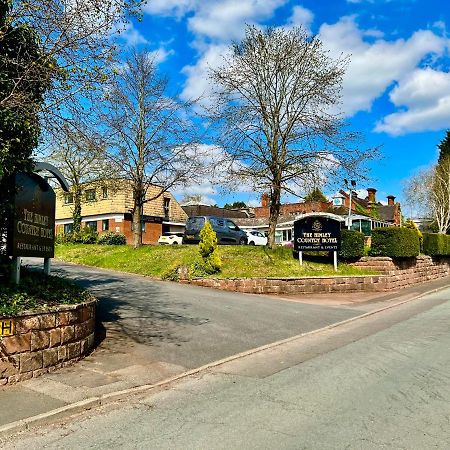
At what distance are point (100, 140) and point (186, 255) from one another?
13.1 metres

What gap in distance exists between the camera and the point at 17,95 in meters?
7.33

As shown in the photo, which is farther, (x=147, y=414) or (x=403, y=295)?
Result: (x=403, y=295)

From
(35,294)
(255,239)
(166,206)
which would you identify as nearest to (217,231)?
(255,239)

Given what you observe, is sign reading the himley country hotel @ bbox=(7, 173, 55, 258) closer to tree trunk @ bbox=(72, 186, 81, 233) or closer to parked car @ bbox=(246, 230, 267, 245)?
tree trunk @ bbox=(72, 186, 81, 233)

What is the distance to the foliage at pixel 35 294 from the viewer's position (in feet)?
22.6

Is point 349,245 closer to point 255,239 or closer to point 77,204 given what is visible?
point 255,239

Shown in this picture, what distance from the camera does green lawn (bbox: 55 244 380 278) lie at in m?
19.7

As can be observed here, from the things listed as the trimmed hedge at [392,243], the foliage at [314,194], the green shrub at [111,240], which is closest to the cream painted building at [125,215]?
the green shrub at [111,240]

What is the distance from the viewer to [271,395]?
20.8ft

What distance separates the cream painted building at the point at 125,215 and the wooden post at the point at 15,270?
104 feet

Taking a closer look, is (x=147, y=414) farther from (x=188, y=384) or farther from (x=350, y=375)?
(x=350, y=375)

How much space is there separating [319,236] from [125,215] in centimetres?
2570

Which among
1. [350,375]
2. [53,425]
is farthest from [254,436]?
[350,375]

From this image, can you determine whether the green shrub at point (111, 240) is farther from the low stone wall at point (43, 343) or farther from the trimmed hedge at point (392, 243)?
the low stone wall at point (43, 343)
